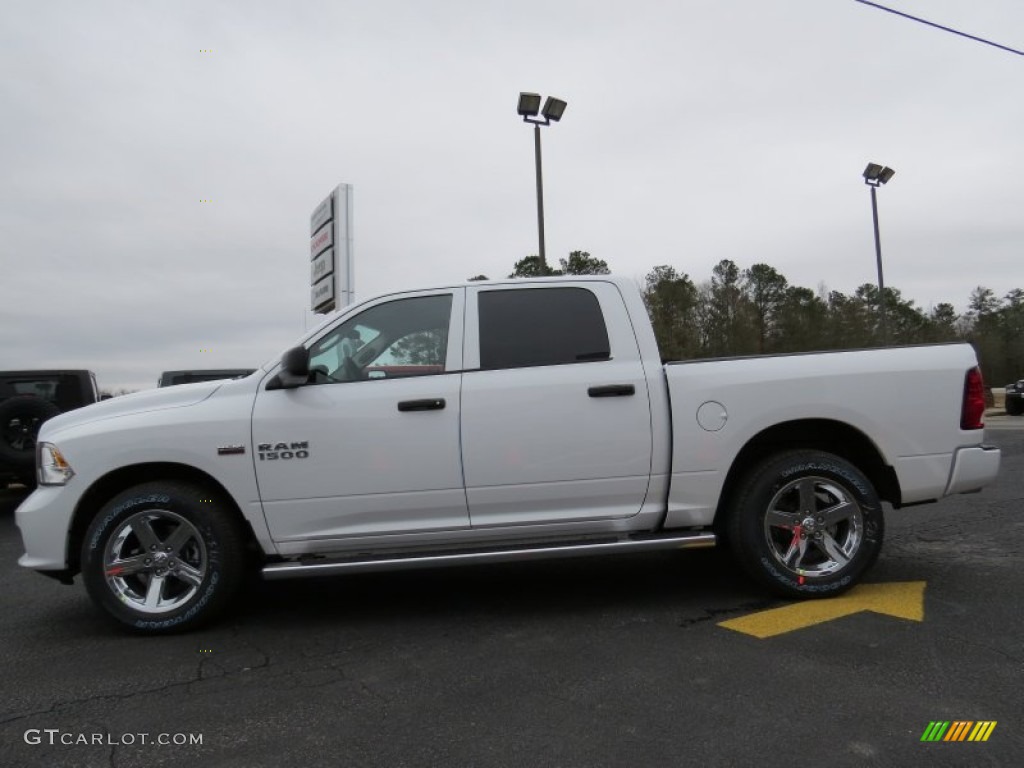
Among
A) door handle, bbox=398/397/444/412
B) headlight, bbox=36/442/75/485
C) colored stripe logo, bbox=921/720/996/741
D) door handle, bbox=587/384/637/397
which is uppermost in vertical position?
door handle, bbox=587/384/637/397

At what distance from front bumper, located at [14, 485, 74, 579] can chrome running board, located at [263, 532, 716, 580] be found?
1.13 m

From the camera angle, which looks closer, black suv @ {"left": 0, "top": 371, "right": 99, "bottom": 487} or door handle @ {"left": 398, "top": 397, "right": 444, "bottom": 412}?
door handle @ {"left": 398, "top": 397, "right": 444, "bottom": 412}

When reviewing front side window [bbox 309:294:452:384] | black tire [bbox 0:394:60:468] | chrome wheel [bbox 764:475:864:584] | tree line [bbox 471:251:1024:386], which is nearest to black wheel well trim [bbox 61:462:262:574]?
front side window [bbox 309:294:452:384]

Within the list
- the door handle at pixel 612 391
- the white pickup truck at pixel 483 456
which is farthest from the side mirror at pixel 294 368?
the door handle at pixel 612 391

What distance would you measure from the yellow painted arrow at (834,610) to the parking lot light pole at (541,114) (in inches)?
433

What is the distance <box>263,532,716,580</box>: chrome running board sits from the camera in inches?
152

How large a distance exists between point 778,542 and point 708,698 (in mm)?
1540

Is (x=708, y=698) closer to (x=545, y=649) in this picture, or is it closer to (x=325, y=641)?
(x=545, y=649)

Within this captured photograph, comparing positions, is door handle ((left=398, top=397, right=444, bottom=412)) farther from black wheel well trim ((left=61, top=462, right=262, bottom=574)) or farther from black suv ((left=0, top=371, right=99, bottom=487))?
black suv ((left=0, top=371, right=99, bottom=487))

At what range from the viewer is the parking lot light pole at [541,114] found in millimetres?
14684

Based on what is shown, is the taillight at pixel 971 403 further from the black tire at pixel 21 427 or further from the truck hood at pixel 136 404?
the black tire at pixel 21 427

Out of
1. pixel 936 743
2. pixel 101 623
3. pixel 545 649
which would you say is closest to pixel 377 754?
pixel 545 649

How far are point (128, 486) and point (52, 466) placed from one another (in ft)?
1.30

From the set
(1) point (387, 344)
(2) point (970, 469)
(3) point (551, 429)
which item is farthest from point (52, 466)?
(2) point (970, 469)
